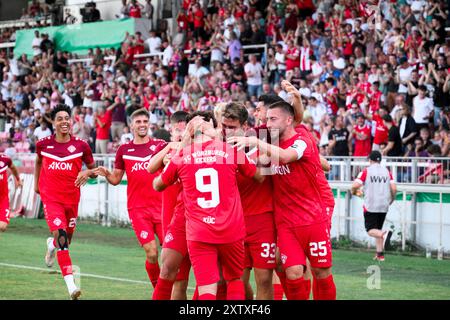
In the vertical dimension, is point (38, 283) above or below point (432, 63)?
below

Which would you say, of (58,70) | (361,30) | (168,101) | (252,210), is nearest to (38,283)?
(252,210)

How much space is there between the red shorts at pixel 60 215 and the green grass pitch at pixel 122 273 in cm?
94

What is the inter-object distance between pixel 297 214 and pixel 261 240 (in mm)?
480

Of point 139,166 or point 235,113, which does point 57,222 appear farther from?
point 235,113

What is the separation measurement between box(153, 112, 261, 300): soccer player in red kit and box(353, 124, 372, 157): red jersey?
12.5 meters

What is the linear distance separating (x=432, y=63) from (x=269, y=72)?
627 cm

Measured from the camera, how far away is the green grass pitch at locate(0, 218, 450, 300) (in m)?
13.7

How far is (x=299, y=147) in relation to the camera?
1008 centimetres

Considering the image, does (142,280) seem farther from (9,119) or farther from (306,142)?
(9,119)

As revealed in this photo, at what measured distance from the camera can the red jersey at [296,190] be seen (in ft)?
33.3

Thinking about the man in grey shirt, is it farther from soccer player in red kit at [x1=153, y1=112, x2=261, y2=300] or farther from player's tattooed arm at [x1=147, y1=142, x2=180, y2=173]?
soccer player in red kit at [x1=153, y1=112, x2=261, y2=300]

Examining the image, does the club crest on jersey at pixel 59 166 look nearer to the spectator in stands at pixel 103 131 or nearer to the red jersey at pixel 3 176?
the red jersey at pixel 3 176

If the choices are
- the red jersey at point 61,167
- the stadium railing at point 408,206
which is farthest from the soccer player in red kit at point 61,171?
the stadium railing at point 408,206

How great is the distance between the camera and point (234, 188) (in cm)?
949
